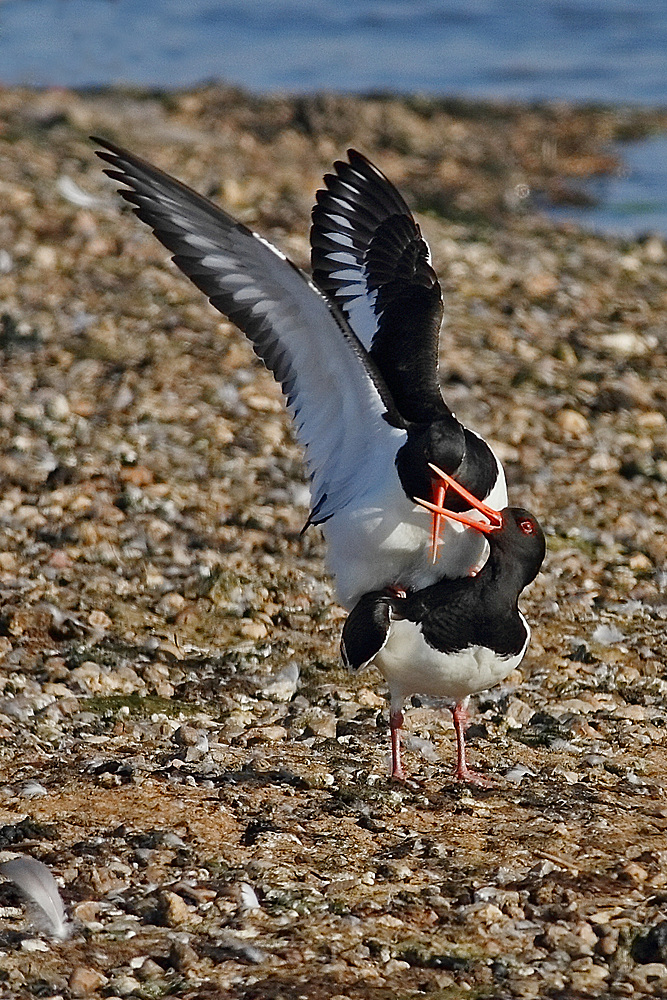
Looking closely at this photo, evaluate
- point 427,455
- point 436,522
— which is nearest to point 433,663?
point 436,522

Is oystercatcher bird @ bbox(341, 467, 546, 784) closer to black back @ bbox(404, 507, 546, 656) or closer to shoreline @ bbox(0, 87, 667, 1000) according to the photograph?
black back @ bbox(404, 507, 546, 656)

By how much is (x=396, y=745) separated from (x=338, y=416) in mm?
1239

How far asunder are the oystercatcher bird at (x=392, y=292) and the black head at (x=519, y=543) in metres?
0.17

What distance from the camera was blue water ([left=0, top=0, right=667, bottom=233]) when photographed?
17.1 meters

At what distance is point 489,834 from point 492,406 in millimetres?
3828

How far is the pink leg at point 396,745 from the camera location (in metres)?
5.08

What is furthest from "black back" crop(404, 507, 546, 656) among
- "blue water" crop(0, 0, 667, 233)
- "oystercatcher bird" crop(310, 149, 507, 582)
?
"blue water" crop(0, 0, 667, 233)

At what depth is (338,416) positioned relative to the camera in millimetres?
5633

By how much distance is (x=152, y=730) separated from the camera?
17.9 ft

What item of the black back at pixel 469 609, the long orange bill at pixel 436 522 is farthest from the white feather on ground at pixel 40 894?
the long orange bill at pixel 436 522

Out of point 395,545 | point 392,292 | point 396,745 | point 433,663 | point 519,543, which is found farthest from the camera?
point 392,292

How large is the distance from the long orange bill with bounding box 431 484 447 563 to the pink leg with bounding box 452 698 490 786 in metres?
0.51

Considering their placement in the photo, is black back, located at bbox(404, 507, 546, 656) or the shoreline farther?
black back, located at bbox(404, 507, 546, 656)

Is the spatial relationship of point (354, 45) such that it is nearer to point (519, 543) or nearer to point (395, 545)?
point (395, 545)
